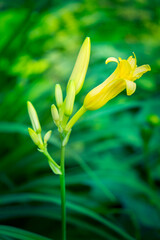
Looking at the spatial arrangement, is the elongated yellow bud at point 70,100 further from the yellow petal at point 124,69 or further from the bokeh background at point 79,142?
the bokeh background at point 79,142

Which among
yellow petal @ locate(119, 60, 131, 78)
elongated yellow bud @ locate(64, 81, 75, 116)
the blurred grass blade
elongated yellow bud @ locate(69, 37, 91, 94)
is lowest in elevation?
the blurred grass blade

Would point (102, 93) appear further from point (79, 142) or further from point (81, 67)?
point (79, 142)

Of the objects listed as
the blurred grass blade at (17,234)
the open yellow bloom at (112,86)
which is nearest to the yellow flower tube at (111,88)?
the open yellow bloom at (112,86)

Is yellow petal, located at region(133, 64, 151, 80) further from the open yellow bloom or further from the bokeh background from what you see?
the bokeh background

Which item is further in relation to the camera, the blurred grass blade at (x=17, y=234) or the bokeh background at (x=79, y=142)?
the bokeh background at (x=79, y=142)

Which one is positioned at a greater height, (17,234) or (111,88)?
(111,88)

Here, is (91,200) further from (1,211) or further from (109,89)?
(109,89)

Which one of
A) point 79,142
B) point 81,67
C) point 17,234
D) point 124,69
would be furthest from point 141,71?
point 79,142

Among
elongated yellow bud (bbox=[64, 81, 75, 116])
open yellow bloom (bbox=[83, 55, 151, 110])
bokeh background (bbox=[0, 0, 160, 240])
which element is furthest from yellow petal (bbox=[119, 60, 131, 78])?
bokeh background (bbox=[0, 0, 160, 240])
